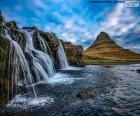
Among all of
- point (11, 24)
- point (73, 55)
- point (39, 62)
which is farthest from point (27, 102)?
point (73, 55)

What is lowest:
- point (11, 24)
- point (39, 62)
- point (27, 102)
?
point (27, 102)

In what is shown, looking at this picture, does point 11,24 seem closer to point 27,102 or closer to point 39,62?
point 39,62

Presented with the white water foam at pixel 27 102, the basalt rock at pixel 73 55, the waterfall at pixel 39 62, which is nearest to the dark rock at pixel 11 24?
the waterfall at pixel 39 62

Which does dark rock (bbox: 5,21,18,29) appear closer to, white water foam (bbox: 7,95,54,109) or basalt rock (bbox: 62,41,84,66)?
white water foam (bbox: 7,95,54,109)

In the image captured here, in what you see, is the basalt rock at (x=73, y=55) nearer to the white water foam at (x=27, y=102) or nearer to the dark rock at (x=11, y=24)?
the dark rock at (x=11, y=24)

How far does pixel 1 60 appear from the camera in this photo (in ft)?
62.8

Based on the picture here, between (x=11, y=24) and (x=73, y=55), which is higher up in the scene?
(x=11, y=24)

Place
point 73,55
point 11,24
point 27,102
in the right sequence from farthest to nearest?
point 73,55, point 11,24, point 27,102

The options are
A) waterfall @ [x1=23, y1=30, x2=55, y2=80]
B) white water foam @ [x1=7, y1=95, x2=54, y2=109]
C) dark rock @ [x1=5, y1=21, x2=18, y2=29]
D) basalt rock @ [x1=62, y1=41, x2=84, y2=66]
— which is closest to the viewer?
white water foam @ [x1=7, y1=95, x2=54, y2=109]

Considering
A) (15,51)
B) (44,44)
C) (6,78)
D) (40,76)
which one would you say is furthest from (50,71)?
A: (6,78)

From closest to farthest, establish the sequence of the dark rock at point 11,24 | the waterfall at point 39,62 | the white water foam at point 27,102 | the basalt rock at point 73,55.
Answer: the white water foam at point 27,102
the waterfall at point 39,62
the dark rock at point 11,24
the basalt rock at point 73,55

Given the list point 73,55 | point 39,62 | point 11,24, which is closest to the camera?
point 39,62

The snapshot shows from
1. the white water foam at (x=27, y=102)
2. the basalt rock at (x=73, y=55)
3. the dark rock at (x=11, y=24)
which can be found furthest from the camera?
the basalt rock at (x=73, y=55)

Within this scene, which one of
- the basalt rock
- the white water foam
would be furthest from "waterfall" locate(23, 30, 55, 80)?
the basalt rock
